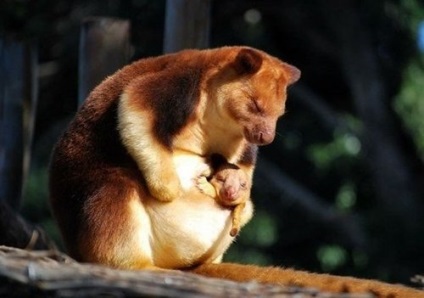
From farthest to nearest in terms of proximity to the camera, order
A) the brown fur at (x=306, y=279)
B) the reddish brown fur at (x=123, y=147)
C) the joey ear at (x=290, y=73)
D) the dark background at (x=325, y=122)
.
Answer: the dark background at (x=325, y=122) → the joey ear at (x=290, y=73) → the reddish brown fur at (x=123, y=147) → the brown fur at (x=306, y=279)

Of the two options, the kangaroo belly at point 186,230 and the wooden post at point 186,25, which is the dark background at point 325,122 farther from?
the kangaroo belly at point 186,230

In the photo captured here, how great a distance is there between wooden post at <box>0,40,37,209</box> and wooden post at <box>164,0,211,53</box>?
768mm

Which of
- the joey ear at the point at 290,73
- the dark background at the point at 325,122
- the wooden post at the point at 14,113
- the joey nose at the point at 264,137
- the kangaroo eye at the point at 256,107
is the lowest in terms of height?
the dark background at the point at 325,122

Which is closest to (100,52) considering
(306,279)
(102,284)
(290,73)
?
(290,73)

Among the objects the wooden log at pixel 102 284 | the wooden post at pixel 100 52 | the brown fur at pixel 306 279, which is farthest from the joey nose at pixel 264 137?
the wooden post at pixel 100 52

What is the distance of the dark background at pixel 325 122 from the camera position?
413 inches

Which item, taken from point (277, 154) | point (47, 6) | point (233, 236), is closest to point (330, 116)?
point (277, 154)

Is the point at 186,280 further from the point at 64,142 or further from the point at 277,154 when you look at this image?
the point at 277,154

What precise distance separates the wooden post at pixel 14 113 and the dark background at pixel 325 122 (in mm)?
3210

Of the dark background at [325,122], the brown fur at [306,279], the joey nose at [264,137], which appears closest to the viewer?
the brown fur at [306,279]

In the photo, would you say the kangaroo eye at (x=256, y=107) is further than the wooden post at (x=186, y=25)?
No

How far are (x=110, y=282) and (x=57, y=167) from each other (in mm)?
1438

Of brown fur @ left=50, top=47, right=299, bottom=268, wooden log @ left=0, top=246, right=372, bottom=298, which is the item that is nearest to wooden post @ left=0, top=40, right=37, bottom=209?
brown fur @ left=50, top=47, right=299, bottom=268

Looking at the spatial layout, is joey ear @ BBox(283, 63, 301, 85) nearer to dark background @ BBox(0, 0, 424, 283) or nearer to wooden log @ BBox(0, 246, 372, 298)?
wooden log @ BBox(0, 246, 372, 298)
